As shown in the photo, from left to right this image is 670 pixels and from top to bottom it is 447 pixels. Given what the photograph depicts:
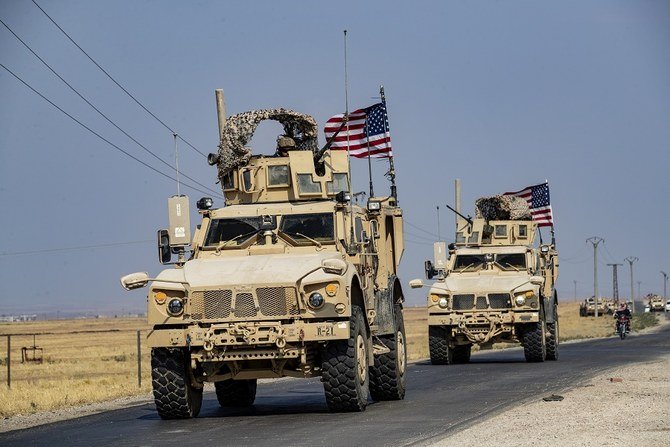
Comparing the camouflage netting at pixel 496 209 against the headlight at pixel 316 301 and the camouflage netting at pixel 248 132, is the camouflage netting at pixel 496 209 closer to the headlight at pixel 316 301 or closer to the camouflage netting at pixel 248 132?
the camouflage netting at pixel 248 132

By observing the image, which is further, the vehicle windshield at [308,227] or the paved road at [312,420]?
the vehicle windshield at [308,227]

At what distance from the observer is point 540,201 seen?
1774 inches

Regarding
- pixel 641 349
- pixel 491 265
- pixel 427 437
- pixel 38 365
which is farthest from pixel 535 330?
pixel 38 365

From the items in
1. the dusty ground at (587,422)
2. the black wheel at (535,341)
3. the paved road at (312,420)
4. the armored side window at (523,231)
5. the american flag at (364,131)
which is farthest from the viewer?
the armored side window at (523,231)

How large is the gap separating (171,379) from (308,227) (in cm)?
310

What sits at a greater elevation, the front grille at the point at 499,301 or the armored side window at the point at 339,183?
the armored side window at the point at 339,183

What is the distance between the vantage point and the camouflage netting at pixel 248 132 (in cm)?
1948

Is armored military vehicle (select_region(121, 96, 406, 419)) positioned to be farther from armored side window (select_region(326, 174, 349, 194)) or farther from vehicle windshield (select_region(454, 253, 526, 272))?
vehicle windshield (select_region(454, 253, 526, 272))

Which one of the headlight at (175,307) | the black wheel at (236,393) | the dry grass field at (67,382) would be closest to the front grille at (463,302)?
the dry grass field at (67,382)

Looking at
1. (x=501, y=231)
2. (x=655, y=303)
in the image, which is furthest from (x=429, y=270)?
(x=655, y=303)

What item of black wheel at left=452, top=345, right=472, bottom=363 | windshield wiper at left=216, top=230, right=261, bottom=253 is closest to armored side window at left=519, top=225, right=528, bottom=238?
black wheel at left=452, top=345, right=472, bottom=363

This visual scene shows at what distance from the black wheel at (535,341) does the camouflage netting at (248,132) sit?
10745 millimetres

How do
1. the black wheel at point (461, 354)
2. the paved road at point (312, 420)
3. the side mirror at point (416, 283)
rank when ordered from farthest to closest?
the black wheel at point (461, 354)
the side mirror at point (416, 283)
the paved road at point (312, 420)

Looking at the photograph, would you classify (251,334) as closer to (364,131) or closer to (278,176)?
(278,176)
